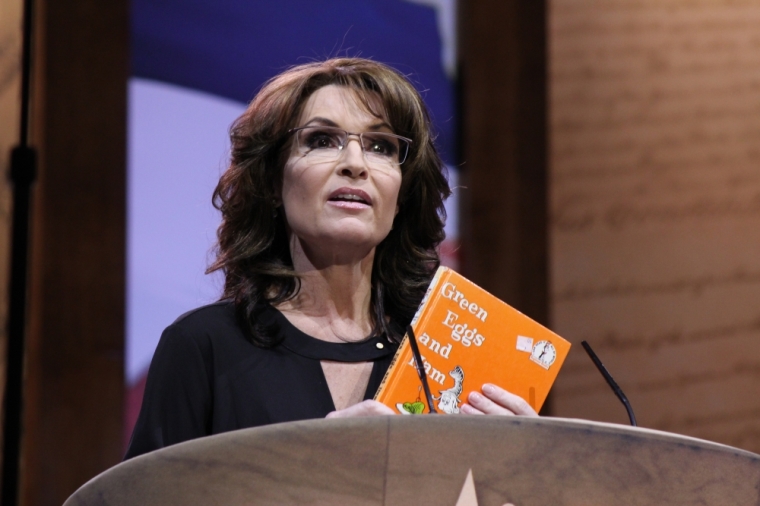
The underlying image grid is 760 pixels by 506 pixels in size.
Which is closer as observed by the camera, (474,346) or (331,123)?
(474,346)

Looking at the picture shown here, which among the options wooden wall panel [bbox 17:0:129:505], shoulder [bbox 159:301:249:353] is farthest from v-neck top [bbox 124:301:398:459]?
wooden wall panel [bbox 17:0:129:505]

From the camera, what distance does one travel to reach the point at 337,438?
586 mm

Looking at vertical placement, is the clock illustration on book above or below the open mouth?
below

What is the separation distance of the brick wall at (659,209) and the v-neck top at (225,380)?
1.57 meters

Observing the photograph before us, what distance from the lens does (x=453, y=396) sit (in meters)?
1.06

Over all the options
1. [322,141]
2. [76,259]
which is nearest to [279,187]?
[322,141]

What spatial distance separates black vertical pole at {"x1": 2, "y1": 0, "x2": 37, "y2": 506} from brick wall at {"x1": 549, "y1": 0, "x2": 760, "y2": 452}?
5.26 feet

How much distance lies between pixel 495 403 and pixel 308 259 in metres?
0.36

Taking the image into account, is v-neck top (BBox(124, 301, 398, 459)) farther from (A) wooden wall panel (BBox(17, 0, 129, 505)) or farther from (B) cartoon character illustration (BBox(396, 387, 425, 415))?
(A) wooden wall panel (BBox(17, 0, 129, 505))

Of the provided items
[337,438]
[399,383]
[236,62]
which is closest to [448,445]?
[337,438]

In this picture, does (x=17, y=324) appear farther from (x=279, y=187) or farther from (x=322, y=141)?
(x=322, y=141)

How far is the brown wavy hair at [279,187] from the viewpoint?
125 centimetres

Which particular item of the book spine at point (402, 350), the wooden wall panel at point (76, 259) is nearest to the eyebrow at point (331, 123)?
the book spine at point (402, 350)

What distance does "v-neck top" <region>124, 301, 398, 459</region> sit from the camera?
111 cm
